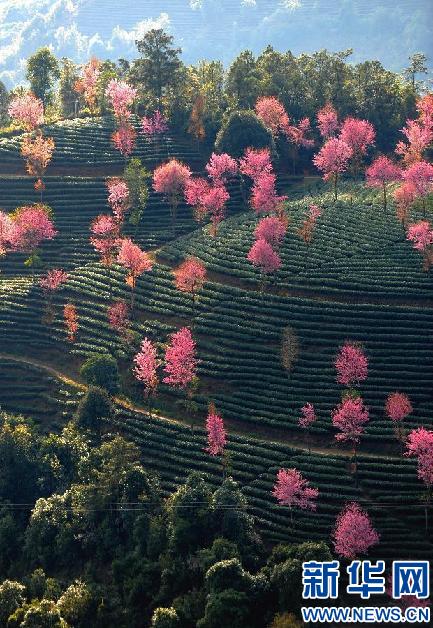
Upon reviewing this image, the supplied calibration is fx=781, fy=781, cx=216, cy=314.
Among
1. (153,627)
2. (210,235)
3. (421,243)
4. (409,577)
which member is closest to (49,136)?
(210,235)

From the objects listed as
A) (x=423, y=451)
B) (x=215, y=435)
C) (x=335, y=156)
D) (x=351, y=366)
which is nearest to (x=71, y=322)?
(x=215, y=435)

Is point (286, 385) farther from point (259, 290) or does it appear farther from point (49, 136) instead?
point (49, 136)

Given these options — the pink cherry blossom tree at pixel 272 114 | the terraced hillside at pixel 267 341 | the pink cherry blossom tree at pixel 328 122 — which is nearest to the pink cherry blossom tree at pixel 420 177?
the terraced hillside at pixel 267 341

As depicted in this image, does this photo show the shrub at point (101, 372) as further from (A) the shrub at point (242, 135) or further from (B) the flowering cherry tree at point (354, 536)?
(A) the shrub at point (242, 135)

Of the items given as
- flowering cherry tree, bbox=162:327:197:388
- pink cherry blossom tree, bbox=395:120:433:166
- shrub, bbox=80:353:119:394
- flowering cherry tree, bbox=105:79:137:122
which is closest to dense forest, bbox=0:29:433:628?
flowering cherry tree, bbox=162:327:197:388

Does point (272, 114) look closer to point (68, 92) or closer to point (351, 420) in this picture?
point (68, 92)
